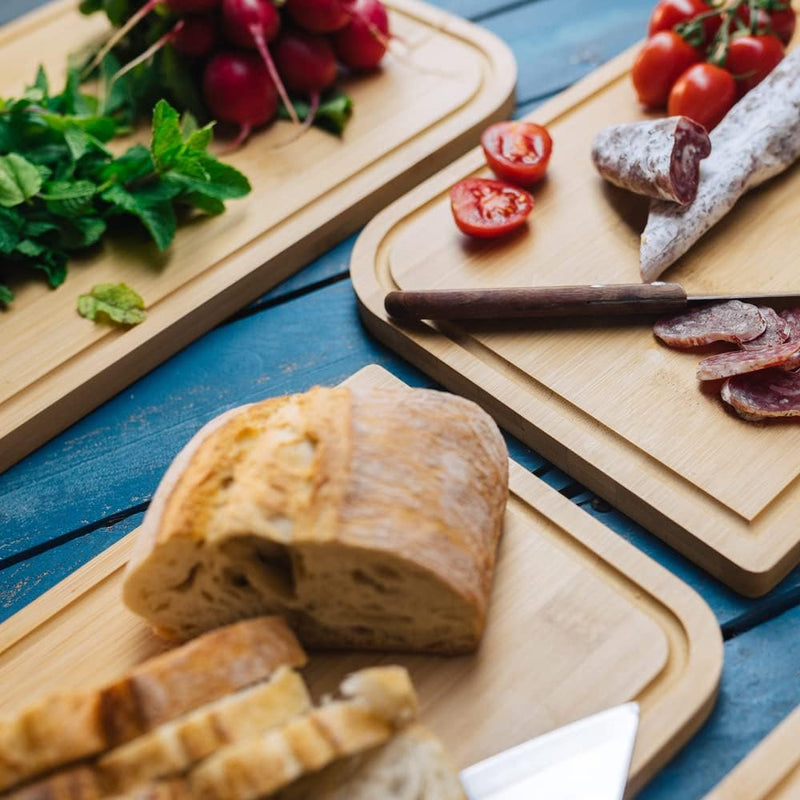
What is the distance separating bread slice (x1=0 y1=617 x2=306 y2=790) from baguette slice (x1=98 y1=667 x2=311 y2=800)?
4cm

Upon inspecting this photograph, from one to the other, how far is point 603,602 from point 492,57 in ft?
6.41

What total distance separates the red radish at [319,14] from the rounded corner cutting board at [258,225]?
224mm

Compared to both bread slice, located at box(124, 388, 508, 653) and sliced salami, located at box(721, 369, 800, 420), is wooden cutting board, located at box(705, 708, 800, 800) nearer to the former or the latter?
bread slice, located at box(124, 388, 508, 653)

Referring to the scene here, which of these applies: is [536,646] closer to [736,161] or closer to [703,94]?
[736,161]

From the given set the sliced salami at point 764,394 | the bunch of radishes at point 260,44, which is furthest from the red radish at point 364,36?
the sliced salami at point 764,394

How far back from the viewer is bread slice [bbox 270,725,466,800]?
1.59 metres

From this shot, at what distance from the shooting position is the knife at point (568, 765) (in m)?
1.73

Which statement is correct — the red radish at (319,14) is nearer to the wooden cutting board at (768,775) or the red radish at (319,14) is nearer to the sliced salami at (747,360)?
the sliced salami at (747,360)

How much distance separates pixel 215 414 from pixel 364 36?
Answer: 1.38 meters

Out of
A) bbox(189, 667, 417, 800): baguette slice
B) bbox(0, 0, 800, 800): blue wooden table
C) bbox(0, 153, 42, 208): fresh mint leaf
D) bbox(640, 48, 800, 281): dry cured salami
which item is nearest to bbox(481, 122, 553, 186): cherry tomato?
bbox(640, 48, 800, 281): dry cured salami

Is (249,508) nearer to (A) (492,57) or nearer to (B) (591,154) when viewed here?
(B) (591,154)

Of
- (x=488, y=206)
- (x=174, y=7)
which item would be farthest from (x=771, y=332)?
(x=174, y=7)

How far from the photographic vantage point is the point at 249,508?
175cm

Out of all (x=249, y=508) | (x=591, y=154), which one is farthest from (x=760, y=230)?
(x=249, y=508)
